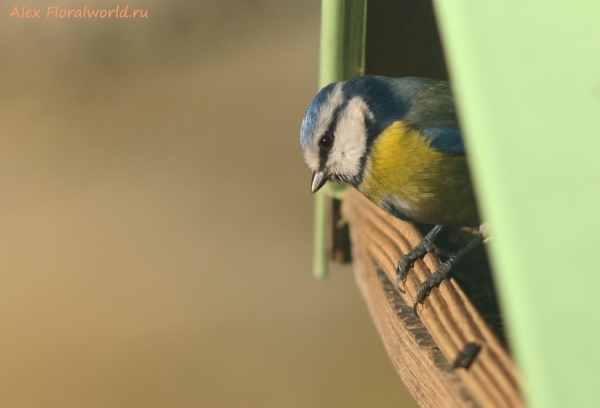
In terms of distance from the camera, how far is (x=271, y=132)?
2.41 metres

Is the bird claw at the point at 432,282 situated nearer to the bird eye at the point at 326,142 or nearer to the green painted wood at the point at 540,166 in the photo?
the green painted wood at the point at 540,166

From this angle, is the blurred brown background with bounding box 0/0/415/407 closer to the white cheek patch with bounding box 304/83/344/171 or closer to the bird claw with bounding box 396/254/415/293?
the white cheek patch with bounding box 304/83/344/171

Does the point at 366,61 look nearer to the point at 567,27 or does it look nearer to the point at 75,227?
the point at 567,27

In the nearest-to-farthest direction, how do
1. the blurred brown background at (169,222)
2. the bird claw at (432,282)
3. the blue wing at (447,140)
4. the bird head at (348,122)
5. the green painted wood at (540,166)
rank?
the green painted wood at (540,166) < the bird claw at (432,282) < the blue wing at (447,140) < the bird head at (348,122) < the blurred brown background at (169,222)

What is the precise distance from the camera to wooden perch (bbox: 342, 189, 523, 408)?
37cm

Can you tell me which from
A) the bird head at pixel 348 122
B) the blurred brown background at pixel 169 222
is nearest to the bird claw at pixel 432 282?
the bird head at pixel 348 122

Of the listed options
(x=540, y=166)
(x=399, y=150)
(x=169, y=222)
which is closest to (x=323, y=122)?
(x=399, y=150)

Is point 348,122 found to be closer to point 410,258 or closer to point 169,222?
point 410,258

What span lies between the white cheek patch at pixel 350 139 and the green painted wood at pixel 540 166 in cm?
45

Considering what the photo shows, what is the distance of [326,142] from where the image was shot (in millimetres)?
842

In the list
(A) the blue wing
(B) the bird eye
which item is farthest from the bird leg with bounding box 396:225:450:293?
(B) the bird eye

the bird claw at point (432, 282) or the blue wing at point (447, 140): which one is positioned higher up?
the blue wing at point (447, 140)

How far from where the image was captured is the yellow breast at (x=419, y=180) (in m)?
0.68

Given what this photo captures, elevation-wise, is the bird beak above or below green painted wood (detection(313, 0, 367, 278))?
below
